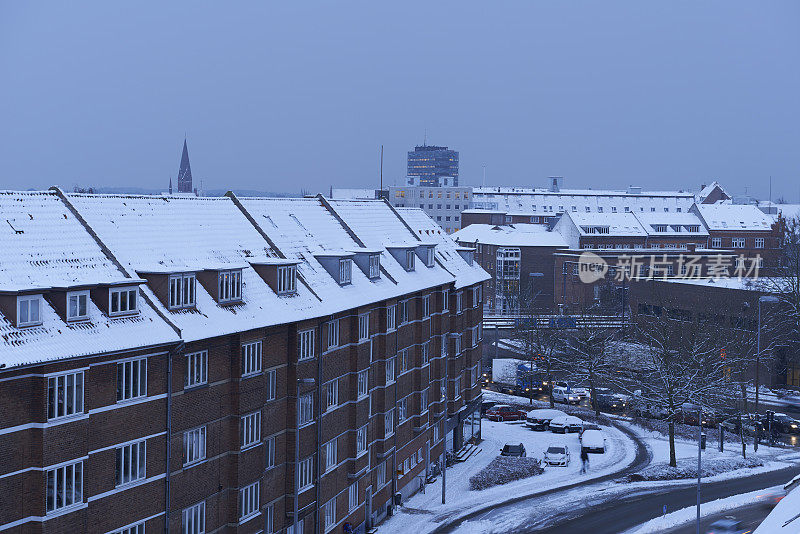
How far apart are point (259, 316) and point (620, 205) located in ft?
538

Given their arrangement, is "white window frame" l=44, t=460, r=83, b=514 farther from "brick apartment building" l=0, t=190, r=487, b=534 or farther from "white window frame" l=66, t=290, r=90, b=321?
"white window frame" l=66, t=290, r=90, b=321

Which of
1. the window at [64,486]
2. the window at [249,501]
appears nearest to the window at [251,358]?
the window at [249,501]

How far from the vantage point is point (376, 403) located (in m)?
51.5

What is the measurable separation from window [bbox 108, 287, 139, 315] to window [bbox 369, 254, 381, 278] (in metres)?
20.2

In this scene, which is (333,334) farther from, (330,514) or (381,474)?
(381,474)

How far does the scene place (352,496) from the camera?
158ft

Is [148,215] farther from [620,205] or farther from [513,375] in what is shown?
[620,205]

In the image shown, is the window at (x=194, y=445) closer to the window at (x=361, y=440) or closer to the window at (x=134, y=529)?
the window at (x=134, y=529)

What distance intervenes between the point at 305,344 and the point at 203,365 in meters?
7.88

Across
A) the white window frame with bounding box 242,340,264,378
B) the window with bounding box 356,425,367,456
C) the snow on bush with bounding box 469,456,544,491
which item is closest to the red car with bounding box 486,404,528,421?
the snow on bush with bounding box 469,456,544,491

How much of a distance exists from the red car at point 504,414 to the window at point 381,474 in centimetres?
2825

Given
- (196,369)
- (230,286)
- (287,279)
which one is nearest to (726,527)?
(287,279)

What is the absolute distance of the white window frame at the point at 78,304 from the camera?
2847 centimetres

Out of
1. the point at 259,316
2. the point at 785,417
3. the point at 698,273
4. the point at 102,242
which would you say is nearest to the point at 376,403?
the point at 259,316
